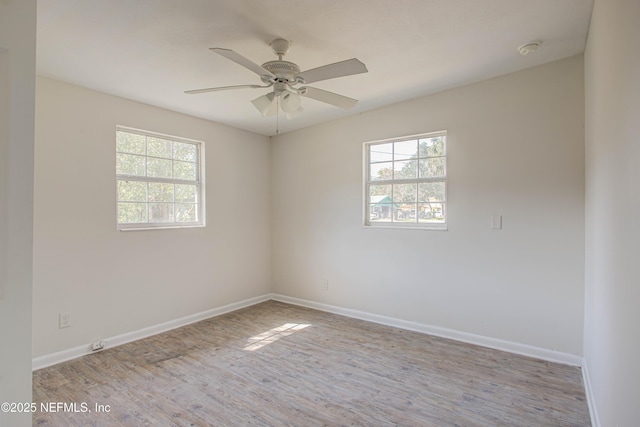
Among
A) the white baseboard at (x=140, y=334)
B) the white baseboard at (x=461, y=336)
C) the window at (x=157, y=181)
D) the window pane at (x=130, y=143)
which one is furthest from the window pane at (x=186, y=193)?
the white baseboard at (x=461, y=336)

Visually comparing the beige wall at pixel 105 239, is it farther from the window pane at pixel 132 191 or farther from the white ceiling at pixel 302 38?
the white ceiling at pixel 302 38

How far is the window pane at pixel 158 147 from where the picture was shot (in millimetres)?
3771

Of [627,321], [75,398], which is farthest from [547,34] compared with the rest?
[75,398]

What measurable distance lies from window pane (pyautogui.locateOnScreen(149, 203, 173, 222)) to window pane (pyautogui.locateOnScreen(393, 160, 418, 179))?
2.68 meters

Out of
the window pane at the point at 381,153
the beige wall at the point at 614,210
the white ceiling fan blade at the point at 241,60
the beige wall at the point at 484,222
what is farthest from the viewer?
the window pane at the point at 381,153

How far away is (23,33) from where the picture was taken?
0.85 meters

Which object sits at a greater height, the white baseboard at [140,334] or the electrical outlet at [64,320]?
the electrical outlet at [64,320]

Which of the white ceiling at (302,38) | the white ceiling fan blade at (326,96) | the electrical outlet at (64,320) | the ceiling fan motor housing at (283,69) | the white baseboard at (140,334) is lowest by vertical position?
the white baseboard at (140,334)

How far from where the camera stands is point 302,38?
2.39m

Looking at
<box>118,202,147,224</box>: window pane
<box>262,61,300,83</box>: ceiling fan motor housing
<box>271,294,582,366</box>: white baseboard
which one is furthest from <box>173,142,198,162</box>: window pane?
<box>271,294,582,366</box>: white baseboard

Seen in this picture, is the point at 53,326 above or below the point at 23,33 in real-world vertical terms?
below

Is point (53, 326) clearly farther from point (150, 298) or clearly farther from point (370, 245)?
point (370, 245)

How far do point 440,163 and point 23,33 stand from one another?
3444mm

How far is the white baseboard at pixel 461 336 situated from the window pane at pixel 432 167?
5.36ft
